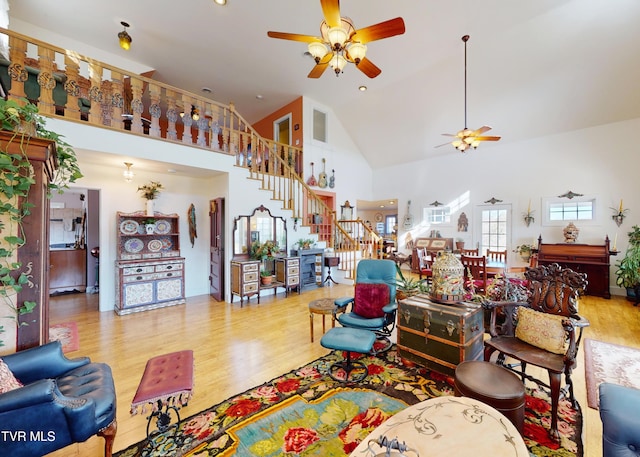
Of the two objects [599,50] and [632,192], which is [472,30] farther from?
[632,192]

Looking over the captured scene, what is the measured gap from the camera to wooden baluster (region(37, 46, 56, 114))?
332 cm

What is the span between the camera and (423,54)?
5.34 metres

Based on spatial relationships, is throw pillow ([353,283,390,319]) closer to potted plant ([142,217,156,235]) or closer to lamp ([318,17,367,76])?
lamp ([318,17,367,76])

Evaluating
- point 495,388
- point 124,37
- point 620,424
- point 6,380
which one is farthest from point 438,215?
point 6,380

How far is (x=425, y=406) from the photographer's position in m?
1.47

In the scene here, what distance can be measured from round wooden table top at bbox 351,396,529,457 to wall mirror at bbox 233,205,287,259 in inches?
177

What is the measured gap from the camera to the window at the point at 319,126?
7758mm

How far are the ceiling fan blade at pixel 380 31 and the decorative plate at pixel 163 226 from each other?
469 cm

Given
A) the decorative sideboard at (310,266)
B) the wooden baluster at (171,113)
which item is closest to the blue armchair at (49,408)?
the wooden baluster at (171,113)

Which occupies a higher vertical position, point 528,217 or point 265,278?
point 528,217

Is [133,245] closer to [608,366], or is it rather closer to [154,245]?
[154,245]

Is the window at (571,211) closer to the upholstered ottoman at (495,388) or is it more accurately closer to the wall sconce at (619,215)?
the wall sconce at (619,215)

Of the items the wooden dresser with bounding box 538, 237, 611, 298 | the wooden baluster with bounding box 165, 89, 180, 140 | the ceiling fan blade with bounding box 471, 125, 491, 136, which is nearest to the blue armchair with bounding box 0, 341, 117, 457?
the wooden baluster with bounding box 165, 89, 180, 140

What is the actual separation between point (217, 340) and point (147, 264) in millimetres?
2311
